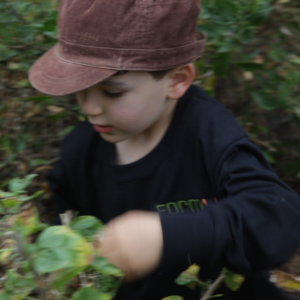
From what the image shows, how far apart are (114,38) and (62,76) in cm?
22

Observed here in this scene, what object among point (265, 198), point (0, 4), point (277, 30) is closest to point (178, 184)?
point (265, 198)

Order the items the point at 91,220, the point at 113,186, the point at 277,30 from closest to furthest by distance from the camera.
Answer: the point at 91,220 → the point at 113,186 → the point at 277,30

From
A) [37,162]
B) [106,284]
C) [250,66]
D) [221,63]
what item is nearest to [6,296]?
[106,284]

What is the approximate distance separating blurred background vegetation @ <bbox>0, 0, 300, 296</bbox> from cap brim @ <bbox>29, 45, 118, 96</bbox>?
0.97 ft

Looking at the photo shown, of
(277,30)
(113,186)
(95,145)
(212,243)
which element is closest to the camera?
(212,243)

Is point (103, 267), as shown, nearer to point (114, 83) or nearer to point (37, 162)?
point (114, 83)

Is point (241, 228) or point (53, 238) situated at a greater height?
point (53, 238)

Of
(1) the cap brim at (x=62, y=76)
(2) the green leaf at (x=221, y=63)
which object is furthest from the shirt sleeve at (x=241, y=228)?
(2) the green leaf at (x=221, y=63)

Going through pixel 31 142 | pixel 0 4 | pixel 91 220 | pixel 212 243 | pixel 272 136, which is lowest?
pixel 272 136

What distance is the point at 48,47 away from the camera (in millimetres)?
1769

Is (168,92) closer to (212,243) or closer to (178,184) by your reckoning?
(178,184)

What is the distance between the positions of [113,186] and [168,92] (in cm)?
47

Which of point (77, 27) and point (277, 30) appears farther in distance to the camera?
point (277, 30)

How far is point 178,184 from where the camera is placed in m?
1.48
